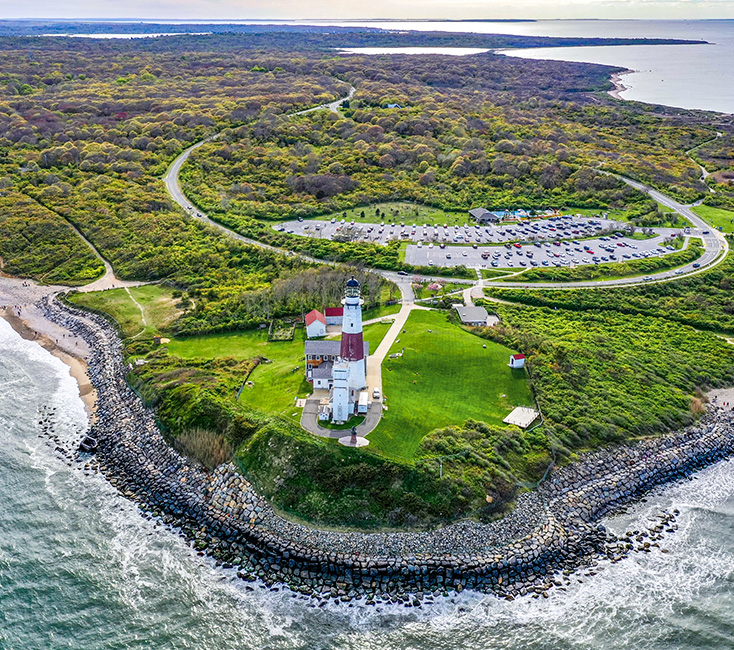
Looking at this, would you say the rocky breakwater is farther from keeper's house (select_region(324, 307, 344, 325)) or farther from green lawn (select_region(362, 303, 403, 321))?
green lawn (select_region(362, 303, 403, 321))

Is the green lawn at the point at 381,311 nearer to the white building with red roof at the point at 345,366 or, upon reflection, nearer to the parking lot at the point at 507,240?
the white building with red roof at the point at 345,366

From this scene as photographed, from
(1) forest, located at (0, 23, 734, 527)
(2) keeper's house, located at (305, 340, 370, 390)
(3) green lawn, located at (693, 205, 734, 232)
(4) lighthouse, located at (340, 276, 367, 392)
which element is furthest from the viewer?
(3) green lawn, located at (693, 205, 734, 232)

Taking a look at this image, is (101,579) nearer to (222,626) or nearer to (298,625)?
(222,626)

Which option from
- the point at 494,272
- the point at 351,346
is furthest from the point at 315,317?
the point at 494,272

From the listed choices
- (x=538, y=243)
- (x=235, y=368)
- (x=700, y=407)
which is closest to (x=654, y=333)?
(x=700, y=407)

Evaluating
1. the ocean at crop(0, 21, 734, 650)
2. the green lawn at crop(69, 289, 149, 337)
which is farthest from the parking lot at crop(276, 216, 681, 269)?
the ocean at crop(0, 21, 734, 650)

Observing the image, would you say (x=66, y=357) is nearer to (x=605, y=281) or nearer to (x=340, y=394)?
(x=340, y=394)

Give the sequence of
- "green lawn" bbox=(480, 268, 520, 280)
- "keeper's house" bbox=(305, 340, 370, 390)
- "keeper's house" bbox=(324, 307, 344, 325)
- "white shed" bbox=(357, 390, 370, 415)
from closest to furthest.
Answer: "white shed" bbox=(357, 390, 370, 415) < "keeper's house" bbox=(305, 340, 370, 390) < "keeper's house" bbox=(324, 307, 344, 325) < "green lawn" bbox=(480, 268, 520, 280)

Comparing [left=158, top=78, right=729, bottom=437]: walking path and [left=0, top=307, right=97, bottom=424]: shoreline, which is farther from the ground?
[left=158, top=78, right=729, bottom=437]: walking path
